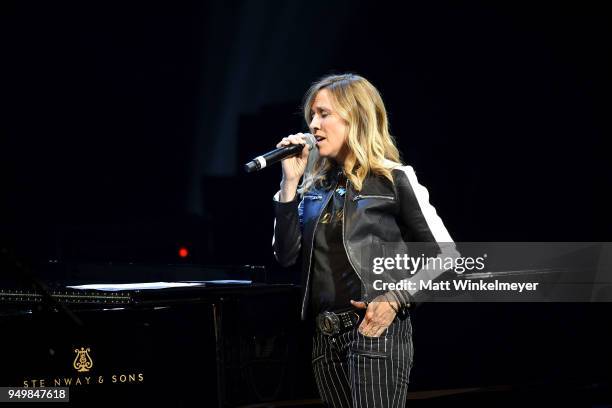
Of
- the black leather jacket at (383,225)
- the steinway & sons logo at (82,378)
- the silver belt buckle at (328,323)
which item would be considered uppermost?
the black leather jacket at (383,225)

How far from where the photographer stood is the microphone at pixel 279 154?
6.80 feet

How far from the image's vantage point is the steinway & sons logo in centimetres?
232

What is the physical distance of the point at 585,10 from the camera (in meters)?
4.72

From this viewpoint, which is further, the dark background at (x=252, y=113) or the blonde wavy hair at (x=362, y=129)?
the dark background at (x=252, y=113)

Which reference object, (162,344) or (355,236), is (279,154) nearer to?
(355,236)

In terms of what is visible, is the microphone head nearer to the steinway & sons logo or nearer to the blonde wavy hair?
the blonde wavy hair

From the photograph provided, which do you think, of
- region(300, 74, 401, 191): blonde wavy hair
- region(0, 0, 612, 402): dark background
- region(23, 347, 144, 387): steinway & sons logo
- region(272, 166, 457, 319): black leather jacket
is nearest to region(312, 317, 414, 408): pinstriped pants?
region(272, 166, 457, 319): black leather jacket

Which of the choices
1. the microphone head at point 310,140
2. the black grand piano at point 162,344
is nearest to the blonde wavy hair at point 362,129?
the microphone head at point 310,140

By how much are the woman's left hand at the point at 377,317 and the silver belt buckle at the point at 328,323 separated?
7 cm

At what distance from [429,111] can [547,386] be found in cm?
177

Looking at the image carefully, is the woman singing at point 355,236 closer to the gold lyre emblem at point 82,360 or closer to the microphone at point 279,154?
the microphone at point 279,154

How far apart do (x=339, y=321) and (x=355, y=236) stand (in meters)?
0.22

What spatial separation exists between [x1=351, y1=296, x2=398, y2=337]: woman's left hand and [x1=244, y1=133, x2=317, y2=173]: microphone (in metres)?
0.47

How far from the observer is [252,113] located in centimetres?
439
